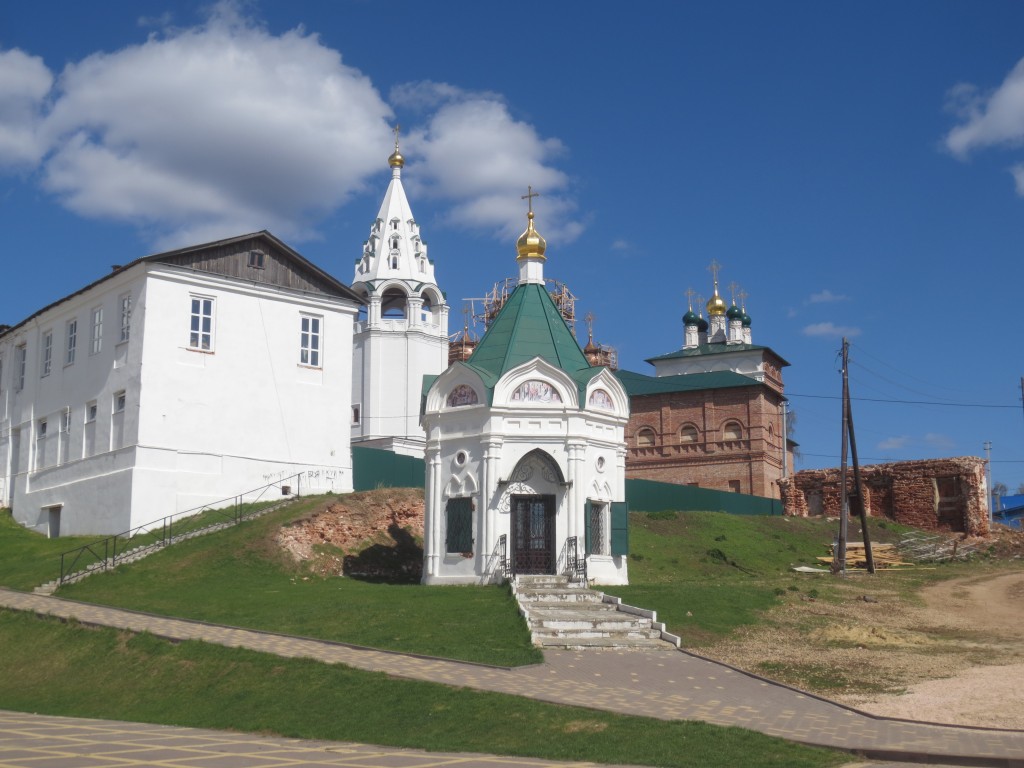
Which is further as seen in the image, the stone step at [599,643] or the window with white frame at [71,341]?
the window with white frame at [71,341]

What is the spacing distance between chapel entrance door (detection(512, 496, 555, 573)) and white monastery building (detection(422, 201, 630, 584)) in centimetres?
2

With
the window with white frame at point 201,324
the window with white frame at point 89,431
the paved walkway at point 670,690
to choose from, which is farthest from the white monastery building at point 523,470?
the window with white frame at point 89,431

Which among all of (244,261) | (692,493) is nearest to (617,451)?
(244,261)

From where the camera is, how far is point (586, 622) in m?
19.8

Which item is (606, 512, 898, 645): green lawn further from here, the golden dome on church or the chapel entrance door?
the golden dome on church

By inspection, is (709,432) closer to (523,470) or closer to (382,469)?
(382,469)

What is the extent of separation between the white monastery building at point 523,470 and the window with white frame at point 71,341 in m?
16.8

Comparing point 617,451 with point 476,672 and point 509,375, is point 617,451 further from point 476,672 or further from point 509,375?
point 476,672

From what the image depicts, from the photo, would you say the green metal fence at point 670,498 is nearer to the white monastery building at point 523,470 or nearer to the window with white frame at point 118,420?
the white monastery building at point 523,470

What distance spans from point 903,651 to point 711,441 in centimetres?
4124

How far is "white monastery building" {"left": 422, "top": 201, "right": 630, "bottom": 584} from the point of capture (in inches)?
984

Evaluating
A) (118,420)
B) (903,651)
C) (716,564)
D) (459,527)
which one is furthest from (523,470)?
(118,420)

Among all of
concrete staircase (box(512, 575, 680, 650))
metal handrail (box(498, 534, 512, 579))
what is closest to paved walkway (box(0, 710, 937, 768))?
concrete staircase (box(512, 575, 680, 650))

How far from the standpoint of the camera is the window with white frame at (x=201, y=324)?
34.9 meters
